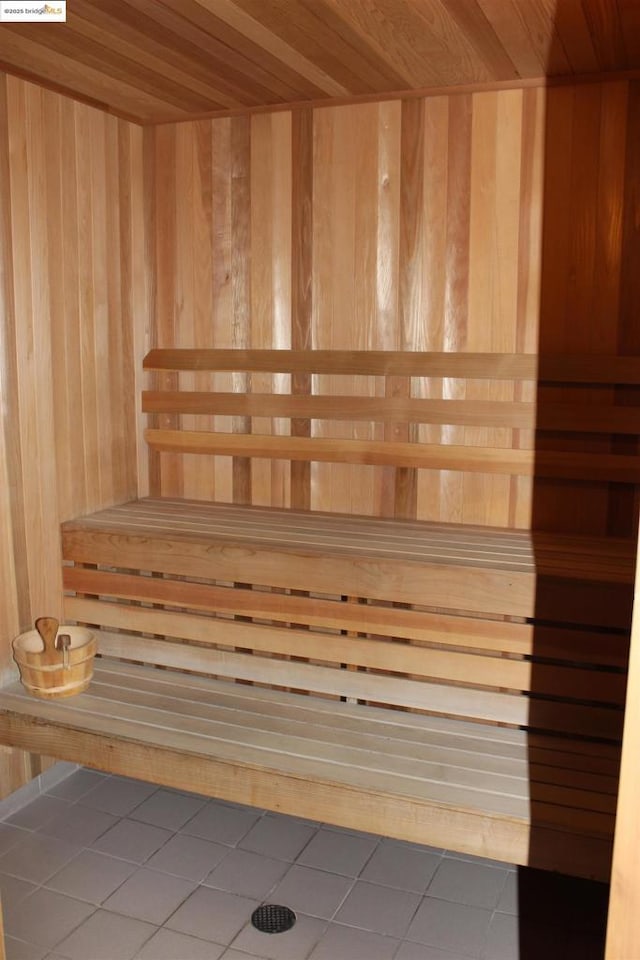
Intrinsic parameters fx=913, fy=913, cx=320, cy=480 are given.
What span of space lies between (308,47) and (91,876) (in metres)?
2.61

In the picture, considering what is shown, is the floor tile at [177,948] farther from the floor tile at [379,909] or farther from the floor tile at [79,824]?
the floor tile at [79,824]

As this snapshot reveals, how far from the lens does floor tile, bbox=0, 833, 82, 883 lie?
2811 millimetres

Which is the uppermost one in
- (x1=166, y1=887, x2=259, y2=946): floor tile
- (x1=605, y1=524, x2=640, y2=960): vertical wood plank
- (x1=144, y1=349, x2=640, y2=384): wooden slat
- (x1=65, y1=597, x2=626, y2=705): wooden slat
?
(x1=144, y1=349, x2=640, y2=384): wooden slat

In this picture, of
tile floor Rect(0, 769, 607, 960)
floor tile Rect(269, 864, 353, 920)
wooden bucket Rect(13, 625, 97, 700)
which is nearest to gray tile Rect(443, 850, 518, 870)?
tile floor Rect(0, 769, 607, 960)

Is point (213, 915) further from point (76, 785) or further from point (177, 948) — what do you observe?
point (76, 785)

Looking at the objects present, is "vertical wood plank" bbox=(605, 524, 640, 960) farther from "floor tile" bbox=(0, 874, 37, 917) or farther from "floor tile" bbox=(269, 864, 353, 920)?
"floor tile" bbox=(0, 874, 37, 917)

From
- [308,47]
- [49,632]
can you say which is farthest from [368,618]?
[308,47]

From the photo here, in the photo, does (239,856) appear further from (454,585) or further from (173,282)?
(173,282)

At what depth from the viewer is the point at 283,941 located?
251cm

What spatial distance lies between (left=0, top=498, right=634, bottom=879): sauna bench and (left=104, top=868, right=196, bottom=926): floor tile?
334 millimetres

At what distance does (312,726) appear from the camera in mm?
2785

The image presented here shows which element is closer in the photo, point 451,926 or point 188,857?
point 451,926

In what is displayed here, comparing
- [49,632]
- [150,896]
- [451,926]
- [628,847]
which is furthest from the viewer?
[49,632]

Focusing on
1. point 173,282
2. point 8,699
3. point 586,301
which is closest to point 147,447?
point 173,282
